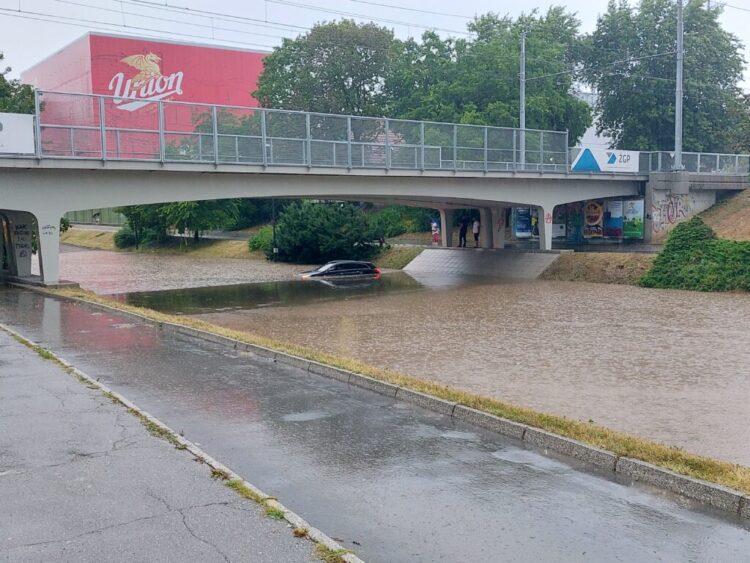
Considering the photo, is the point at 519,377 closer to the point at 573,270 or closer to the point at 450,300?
the point at 450,300

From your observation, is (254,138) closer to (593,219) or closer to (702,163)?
(593,219)

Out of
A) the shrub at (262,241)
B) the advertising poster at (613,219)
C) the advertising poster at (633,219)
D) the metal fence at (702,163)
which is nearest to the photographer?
the metal fence at (702,163)

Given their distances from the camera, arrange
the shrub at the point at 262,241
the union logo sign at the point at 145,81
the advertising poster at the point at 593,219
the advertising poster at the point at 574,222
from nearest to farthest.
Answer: the advertising poster at the point at 593,219
the advertising poster at the point at 574,222
the shrub at the point at 262,241
the union logo sign at the point at 145,81

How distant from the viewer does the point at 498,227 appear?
4569 cm

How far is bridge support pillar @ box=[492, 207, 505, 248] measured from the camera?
45.6 metres

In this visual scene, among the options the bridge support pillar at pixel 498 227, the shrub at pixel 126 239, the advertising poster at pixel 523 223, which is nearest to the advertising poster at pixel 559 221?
the advertising poster at pixel 523 223

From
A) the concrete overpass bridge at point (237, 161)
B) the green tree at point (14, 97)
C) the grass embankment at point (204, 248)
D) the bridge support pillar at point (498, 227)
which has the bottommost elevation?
the grass embankment at point (204, 248)

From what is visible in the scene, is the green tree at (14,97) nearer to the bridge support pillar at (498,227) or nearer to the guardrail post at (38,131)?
the guardrail post at (38,131)

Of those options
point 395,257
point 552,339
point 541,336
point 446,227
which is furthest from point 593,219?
point 552,339

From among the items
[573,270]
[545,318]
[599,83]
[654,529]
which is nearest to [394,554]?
[654,529]

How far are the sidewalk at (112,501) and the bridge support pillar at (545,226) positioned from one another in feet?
111

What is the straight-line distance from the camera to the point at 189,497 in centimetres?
663

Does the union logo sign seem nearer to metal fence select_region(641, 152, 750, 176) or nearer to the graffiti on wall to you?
metal fence select_region(641, 152, 750, 176)

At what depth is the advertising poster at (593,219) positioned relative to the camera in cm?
4844
